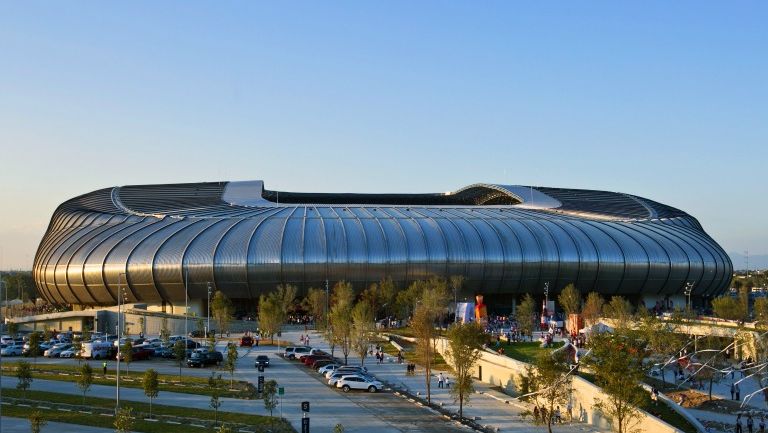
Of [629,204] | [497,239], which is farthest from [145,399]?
[629,204]

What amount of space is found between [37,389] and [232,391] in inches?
416

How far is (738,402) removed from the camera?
1868 inches

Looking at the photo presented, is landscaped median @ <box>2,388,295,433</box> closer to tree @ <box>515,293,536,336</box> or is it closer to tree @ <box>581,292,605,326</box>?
tree @ <box>515,293,536,336</box>

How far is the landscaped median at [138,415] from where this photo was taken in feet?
115

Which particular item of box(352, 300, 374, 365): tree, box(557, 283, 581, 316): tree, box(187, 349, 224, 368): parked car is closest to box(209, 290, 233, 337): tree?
box(187, 349, 224, 368): parked car

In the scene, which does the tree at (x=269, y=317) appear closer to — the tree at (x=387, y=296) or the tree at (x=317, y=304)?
the tree at (x=317, y=304)

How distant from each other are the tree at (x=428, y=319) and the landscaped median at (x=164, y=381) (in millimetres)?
10383

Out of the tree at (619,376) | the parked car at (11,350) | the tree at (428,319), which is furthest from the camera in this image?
the parked car at (11,350)

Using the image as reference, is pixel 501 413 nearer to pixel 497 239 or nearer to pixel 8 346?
pixel 8 346

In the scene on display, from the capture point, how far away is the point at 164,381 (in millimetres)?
48781

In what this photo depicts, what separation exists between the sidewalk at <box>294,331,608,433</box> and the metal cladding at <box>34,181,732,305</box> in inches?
1398

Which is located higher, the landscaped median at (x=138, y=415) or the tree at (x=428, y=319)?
the tree at (x=428, y=319)

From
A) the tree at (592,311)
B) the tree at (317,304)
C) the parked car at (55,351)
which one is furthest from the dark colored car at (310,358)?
the tree at (592,311)

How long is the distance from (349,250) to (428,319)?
154ft
